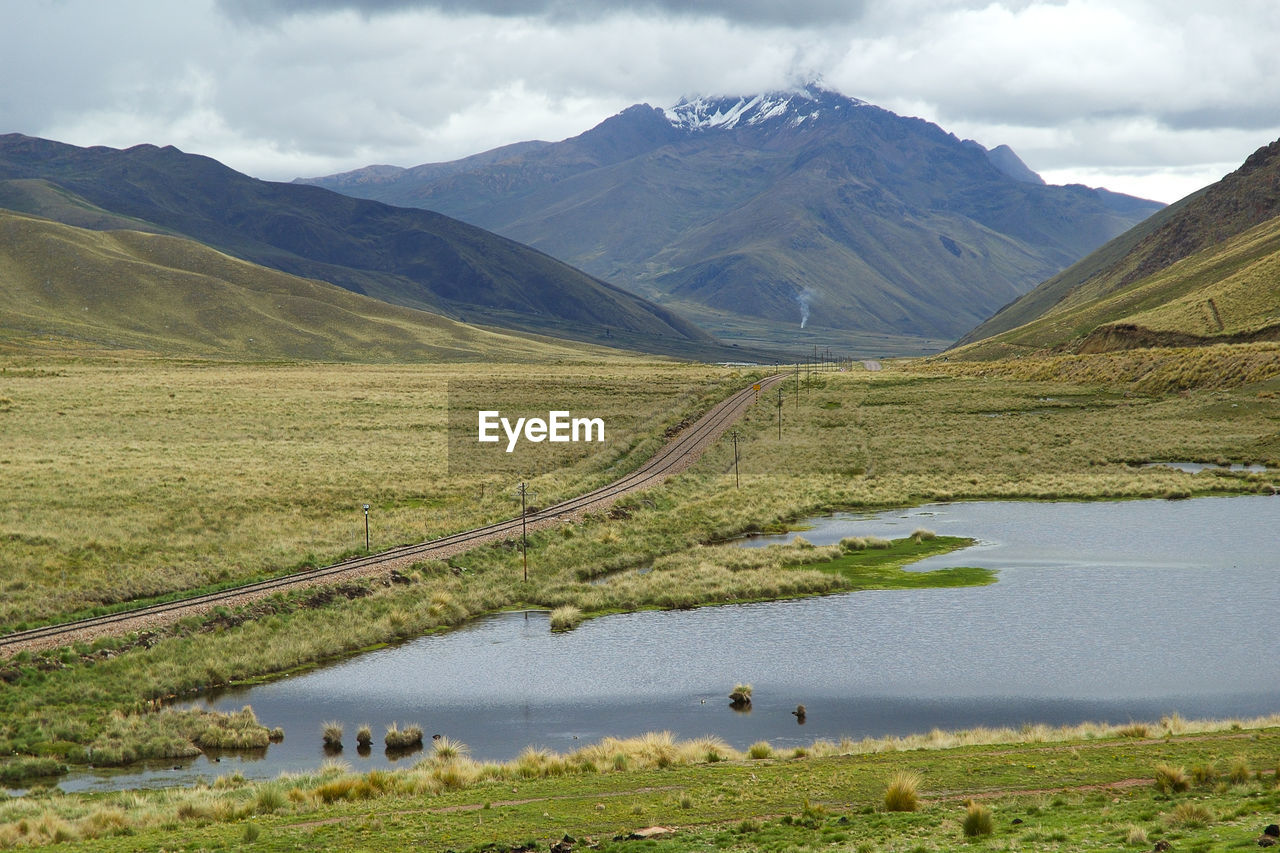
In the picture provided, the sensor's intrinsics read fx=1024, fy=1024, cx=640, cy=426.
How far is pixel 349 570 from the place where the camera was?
47.4m

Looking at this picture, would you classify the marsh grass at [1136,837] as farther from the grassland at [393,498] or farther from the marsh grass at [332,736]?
the marsh grass at [332,736]

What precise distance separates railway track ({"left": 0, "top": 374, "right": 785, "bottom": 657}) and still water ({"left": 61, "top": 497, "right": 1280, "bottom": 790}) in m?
6.37

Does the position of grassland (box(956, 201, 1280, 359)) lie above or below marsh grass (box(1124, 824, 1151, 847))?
above

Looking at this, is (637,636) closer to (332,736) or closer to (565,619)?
(565,619)

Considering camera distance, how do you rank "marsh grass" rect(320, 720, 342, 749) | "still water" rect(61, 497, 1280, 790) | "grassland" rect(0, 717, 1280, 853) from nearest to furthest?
"grassland" rect(0, 717, 1280, 853) → "marsh grass" rect(320, 720, 342, 749) → "still water" rect(61, 497, 1280, 790)

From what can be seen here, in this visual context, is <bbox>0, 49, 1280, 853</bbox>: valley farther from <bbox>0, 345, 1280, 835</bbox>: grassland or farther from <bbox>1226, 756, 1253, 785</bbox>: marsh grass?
<bbox>0, 345, 1280, 835</bbox>: grassland

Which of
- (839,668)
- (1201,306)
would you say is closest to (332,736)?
(839,668)

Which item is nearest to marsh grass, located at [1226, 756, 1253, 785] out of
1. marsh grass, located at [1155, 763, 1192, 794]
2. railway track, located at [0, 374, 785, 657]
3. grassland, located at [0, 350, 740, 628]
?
marsh grass, located at [1155, 763, 1192, 794]

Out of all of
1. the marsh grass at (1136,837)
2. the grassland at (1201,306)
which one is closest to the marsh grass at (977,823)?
the marsh grass at (1136,837)

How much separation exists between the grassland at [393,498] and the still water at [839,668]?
274 cm

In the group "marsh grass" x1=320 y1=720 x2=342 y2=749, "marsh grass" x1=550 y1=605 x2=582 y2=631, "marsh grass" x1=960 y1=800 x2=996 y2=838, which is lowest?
"marsh grass" x1=320 y1=720 x2=342 y2=749

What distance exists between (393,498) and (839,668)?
37.4m

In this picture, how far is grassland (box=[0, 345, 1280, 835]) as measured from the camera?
114 ft

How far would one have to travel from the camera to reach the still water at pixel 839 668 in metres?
30.9
